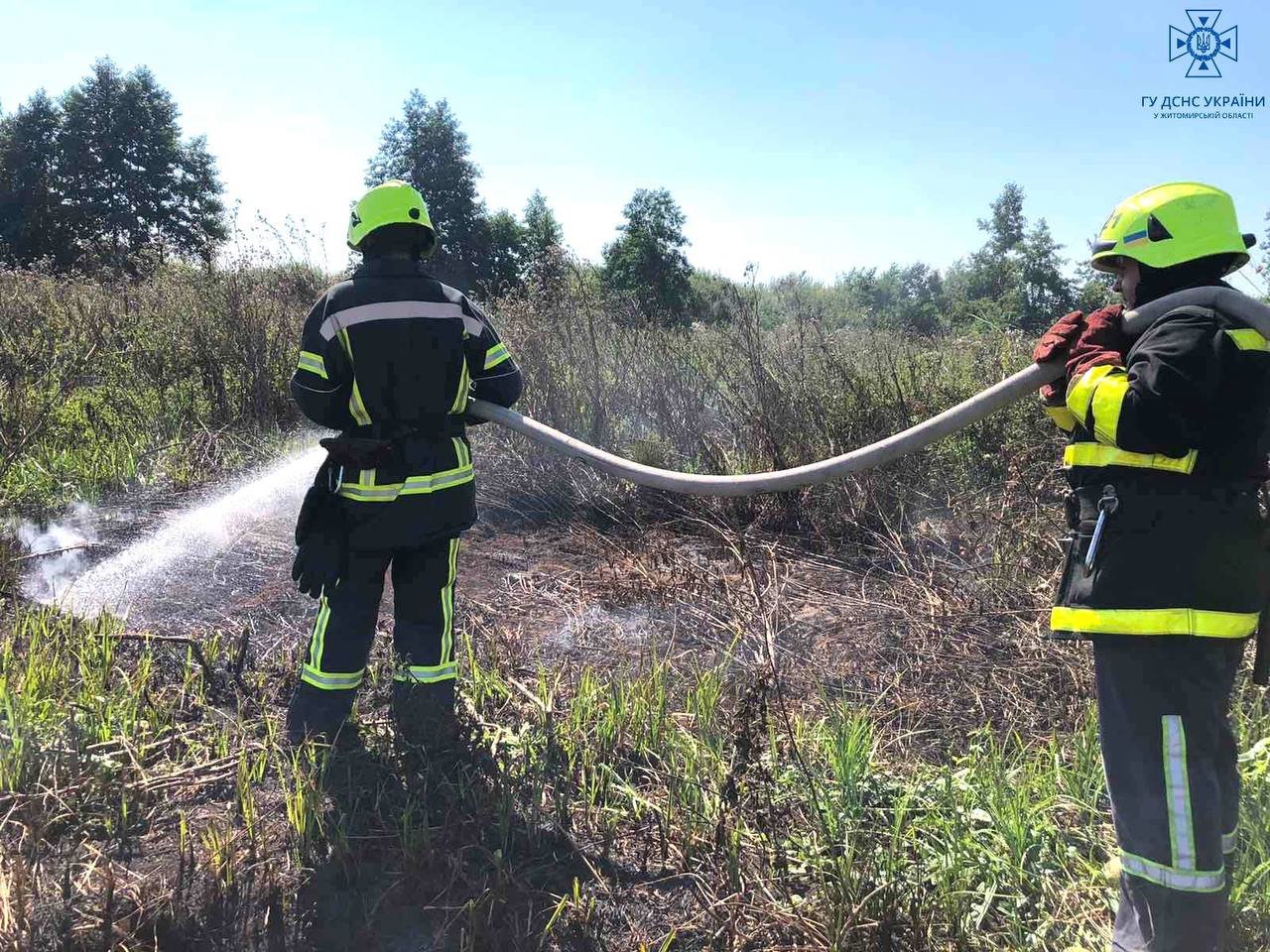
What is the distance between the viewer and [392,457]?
2711 millimetres

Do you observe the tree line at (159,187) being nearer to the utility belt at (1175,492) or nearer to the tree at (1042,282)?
the tree at (1042,282)

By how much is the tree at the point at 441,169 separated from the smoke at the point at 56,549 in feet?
93.5

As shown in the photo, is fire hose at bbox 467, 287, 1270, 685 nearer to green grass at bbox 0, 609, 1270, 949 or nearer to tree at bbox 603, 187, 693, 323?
green grass at bbox 0, 609, 1270, 949

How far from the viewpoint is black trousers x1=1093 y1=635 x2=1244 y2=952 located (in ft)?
5.52

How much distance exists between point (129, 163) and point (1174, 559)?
42289mm

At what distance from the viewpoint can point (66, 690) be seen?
2689mm

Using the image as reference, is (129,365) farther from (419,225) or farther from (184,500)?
(419,225)

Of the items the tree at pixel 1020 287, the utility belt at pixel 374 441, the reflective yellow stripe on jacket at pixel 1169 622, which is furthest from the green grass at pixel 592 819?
the tree at pixel 1020 287

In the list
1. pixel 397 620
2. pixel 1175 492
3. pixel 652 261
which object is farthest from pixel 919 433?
pixel 652 261

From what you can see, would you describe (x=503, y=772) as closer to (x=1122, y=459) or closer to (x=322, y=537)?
(x=322, y=537)

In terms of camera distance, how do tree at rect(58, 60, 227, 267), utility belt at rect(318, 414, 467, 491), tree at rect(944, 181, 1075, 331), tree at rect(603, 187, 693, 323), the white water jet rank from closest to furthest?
utility belt at rect(318, 414, 467, 491), the white water jet, tree at rect(603, 187, 693, 323), tree at rect(944, 181, 1075, 331), tree at rect(58, 60, 227, 267)

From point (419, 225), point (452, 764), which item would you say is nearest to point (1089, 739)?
point (452, 764)

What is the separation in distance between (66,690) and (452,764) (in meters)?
1.39

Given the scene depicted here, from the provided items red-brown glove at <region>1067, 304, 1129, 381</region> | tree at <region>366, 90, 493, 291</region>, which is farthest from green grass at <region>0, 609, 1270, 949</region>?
tree at <region>366, 90, 493, 291</region>
